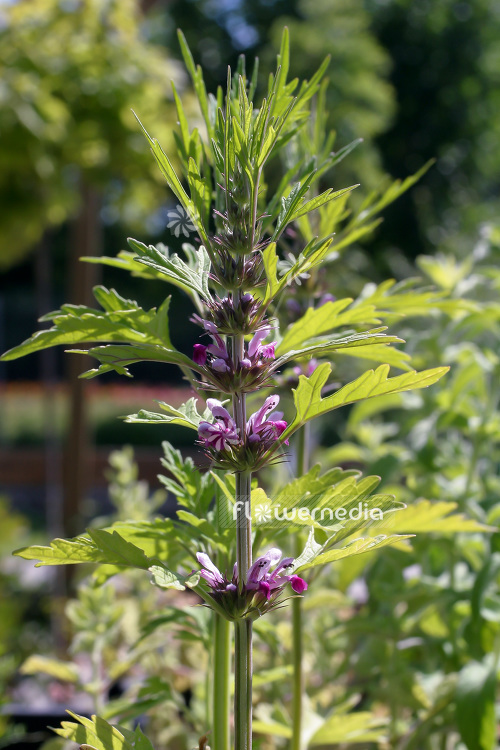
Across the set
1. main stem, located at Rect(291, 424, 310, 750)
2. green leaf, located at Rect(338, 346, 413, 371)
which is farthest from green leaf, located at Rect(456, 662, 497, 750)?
green leaf, located at Rect(338, 346, 413, 371)

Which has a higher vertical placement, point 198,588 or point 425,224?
point 425,224

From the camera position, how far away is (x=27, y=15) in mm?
2377

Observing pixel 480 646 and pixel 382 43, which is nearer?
pixel 480 646

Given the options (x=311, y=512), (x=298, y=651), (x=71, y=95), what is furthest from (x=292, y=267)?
(x=71, y=95)

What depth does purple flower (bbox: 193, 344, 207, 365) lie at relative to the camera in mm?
514

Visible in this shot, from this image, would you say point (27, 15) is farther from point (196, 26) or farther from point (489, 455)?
point (196, 26)

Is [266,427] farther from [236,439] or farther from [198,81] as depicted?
[198,81]

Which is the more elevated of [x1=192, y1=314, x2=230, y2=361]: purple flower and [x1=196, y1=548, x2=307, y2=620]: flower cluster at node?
[x1=192, y1=314, x2=230, y2=361]: purple flower

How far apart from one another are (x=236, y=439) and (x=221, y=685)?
229 millimetres

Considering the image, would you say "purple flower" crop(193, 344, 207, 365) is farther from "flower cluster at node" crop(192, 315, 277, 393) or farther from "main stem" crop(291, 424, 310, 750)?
"main stem" crop(291, 424, 310, 750)

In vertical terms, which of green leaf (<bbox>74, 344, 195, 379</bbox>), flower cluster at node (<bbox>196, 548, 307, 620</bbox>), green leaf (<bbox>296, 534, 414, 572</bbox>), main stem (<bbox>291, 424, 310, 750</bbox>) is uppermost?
green leaf (<bbox>74, 344, 195, 379</bbox>)

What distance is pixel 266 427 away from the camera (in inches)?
20.1

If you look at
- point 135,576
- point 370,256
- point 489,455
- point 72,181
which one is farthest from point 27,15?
point 370,256

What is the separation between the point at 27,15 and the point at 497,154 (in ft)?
40.5
